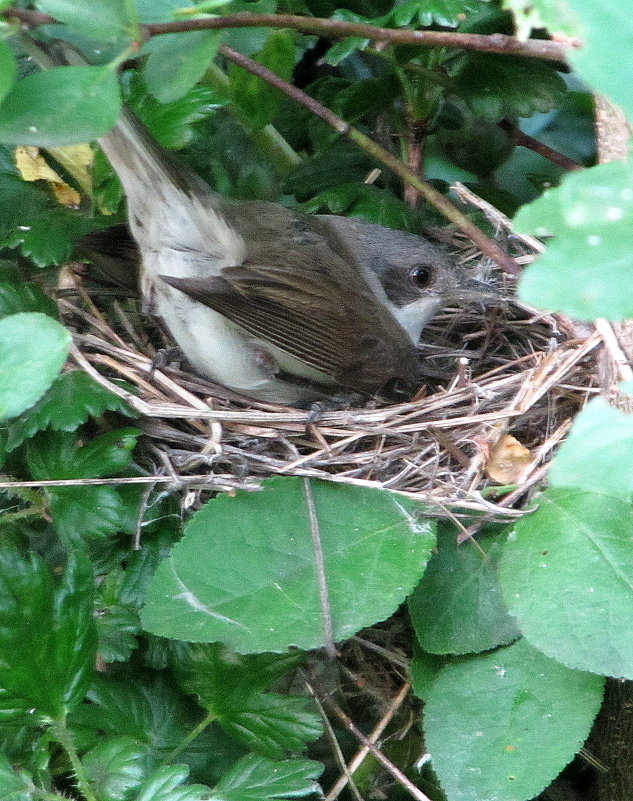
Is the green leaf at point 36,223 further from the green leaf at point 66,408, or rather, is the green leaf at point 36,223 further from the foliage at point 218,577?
the green leaf at point 66,408

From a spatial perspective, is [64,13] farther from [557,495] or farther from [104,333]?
[104,333]

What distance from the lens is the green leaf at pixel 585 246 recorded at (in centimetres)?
76

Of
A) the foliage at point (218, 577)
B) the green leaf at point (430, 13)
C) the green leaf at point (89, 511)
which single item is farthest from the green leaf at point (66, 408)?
the green leaf at point (430, 13)

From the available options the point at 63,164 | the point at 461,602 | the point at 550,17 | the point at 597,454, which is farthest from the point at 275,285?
the point at 597,454

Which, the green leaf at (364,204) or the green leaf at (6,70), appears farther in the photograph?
the green leaf at (364,204)

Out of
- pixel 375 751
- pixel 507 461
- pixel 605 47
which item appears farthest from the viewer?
pixel 507 461

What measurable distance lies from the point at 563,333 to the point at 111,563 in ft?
4.35

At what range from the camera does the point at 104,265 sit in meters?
2.61

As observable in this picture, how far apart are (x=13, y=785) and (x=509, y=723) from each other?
34.6 inches

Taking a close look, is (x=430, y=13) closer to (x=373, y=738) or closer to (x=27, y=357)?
(x=27, y=357)

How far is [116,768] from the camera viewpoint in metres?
1.59

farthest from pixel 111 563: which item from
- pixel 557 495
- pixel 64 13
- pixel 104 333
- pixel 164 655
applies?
pixel 64 13

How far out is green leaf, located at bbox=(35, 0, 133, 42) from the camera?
1126mm

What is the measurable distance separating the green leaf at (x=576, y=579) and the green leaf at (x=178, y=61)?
3.50 ft
